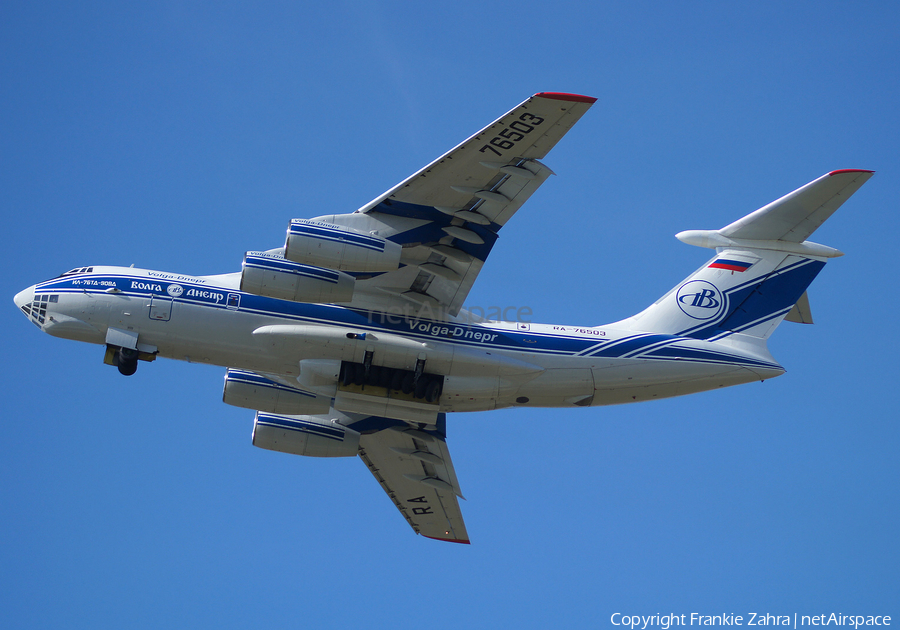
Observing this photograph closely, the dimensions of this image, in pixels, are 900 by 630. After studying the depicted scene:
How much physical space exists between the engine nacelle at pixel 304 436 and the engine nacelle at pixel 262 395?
2.68ft

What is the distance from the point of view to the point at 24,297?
11.6 m

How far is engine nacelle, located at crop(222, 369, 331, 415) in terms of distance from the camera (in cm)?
1243

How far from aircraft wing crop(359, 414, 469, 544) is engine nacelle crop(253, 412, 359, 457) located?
19.1 inches

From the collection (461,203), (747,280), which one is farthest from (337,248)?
(747,280)

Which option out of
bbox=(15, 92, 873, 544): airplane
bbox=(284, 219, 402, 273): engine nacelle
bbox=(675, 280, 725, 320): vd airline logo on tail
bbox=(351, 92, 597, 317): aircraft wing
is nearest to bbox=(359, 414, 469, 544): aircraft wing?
bbox=(15, 92, 873, 544): airplane

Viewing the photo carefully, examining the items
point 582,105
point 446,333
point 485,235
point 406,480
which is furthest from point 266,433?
point 582,105

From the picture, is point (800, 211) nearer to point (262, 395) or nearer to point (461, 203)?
point (461, 203)

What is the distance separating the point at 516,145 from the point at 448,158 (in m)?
0.77

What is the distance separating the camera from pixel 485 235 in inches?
440

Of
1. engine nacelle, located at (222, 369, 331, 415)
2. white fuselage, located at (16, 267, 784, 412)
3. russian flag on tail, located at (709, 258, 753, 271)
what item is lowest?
engine nacelle, located at (222, 369, 331, 415)

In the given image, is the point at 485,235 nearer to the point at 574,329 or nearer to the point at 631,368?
the point at 574,329

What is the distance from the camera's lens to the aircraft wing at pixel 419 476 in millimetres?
13781

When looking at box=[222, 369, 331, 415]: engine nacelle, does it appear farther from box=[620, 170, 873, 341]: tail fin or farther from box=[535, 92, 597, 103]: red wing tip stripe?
box=[535, 92, 597, 103]: red wing tip stripe

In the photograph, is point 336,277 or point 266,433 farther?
point 266,433
